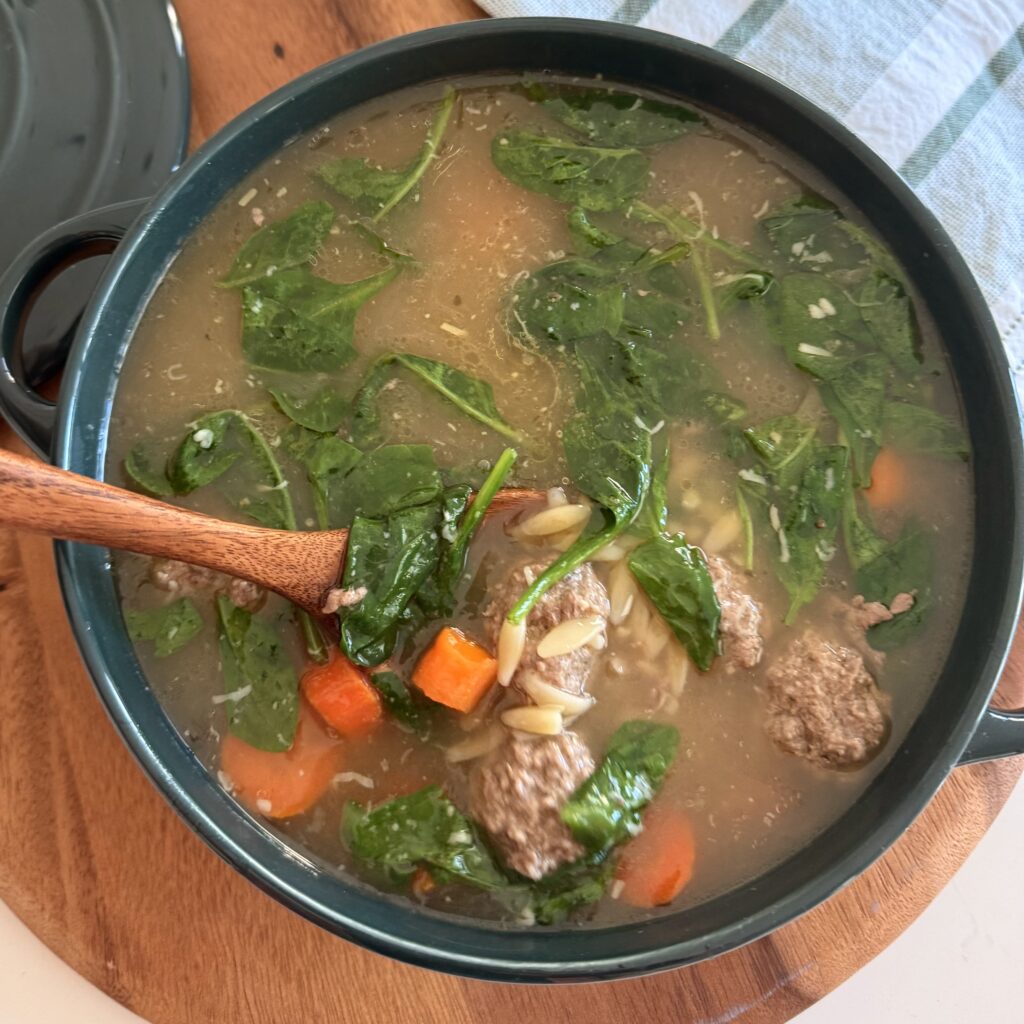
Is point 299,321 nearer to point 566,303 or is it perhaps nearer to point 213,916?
point 566,303

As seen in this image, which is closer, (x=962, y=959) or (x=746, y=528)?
(x=746, y=528)

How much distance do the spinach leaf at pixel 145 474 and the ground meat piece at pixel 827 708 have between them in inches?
46.3


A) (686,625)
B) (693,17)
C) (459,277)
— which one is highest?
(693,17)

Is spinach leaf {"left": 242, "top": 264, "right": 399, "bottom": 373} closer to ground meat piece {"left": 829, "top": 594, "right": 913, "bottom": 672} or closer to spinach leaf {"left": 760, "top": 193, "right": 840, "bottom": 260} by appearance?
spinach leaf {"left": 760, "top": 193, "right": 840, "bottom": 260}

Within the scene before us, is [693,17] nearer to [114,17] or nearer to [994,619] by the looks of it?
[114,17]

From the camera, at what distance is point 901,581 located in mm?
1808

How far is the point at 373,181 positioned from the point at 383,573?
0.80 meters

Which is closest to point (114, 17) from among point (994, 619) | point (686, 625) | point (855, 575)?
point (686, 625)

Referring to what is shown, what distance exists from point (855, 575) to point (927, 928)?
2.97ft

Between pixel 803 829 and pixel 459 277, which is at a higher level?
pixel 459 277

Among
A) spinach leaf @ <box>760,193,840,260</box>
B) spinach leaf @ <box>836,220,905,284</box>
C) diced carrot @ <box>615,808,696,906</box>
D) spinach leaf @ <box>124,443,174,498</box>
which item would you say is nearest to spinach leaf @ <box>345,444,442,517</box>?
spinach leaf @ <box>124,443,174,498</box>

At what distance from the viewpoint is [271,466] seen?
184cm

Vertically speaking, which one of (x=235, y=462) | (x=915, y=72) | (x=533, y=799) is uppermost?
(x=915, y=72)

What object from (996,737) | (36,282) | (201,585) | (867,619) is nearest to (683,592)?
(867,619)
